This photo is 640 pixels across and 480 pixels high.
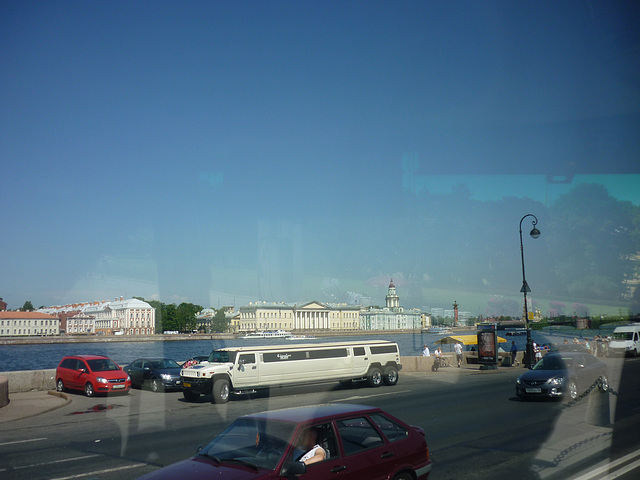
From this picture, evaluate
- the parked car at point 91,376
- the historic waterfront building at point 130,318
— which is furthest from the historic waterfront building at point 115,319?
the parked car at point 91,376

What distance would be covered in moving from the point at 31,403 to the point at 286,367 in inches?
379

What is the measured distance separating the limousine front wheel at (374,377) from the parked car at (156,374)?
8873 mm

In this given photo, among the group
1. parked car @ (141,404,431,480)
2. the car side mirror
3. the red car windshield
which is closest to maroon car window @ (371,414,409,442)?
parked car @ (141,404,431,480)

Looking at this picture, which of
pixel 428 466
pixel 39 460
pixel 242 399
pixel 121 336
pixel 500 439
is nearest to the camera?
pixel 428 466

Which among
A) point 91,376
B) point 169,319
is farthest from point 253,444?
point 169,319

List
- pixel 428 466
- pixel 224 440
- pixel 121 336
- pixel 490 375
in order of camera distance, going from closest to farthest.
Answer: pixel 224 440
pixel 428 466
pixel 490 375
pixel 121 336

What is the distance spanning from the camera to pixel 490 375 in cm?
2998

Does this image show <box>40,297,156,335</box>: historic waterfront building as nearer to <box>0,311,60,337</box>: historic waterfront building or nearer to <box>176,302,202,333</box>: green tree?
<box>0,311,60,337</box>: historic waterfront building

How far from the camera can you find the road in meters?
9.08

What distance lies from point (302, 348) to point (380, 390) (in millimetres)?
3999

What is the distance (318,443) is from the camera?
573 centimetres

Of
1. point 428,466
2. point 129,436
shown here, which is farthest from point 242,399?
point 428,466

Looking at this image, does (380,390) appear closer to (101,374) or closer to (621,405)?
(621,405)

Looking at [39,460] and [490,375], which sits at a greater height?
[39,460]
